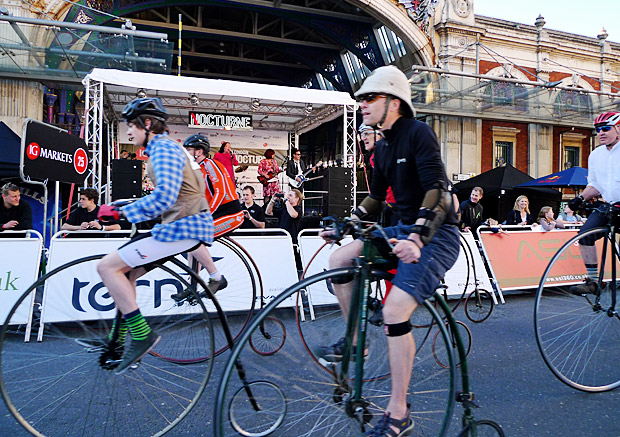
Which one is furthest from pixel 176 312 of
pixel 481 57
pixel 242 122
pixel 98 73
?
pixel 481 57

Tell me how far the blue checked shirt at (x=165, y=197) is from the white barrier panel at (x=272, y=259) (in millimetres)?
3174

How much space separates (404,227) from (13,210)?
6.79 metres

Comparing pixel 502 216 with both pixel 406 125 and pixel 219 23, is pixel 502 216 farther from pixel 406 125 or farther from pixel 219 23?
pixel 219 23

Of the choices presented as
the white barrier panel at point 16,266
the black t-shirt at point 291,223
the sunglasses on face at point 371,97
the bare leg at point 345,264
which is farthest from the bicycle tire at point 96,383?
the black t-shirt at point 291,223

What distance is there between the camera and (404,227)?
266 cm

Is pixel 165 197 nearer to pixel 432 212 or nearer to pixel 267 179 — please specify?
pixel 432 212

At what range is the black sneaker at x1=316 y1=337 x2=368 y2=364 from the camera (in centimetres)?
244

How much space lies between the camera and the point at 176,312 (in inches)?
140

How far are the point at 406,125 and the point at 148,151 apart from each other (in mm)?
1651

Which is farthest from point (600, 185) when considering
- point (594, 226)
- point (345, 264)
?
point (345, 264)

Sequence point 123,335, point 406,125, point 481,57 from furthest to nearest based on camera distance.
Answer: point 481,57, point 123,335, point 406,125

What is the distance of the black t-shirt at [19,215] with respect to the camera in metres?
6.88

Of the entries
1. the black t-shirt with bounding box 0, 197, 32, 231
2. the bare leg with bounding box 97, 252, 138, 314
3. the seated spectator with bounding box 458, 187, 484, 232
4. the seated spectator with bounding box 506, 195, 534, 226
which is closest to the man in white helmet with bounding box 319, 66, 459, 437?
the bare leg with bounding box 97, 252, 138, 314

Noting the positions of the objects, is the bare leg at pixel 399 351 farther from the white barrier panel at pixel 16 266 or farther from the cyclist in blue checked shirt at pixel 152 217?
the white barrier panel at pixel 16 266
